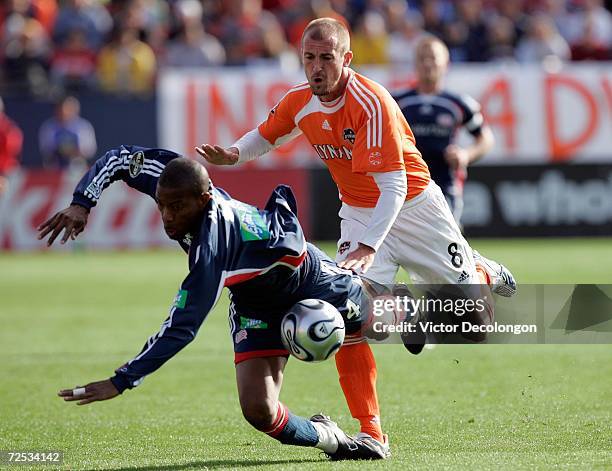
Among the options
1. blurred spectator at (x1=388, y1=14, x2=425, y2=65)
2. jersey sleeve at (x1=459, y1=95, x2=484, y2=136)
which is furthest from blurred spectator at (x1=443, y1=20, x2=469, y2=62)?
jersey sleeve at (x1=459, y1=95, x2=484, y2=136)

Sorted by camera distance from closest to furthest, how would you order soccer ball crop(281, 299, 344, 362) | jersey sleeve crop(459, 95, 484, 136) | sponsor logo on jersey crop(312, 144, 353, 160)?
soccer ball crop(281, 299, 344, 362)
sponsor logo on jersey crop(312, 144, 353, 160)
jersey sleeve crop(459, 95, 484, 136)

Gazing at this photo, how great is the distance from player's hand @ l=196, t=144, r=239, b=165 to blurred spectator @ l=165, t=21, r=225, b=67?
1478 cm

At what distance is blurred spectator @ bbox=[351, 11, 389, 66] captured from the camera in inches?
866

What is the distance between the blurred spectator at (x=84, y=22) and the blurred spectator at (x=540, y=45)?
816 cm

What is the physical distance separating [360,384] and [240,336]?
784 mm

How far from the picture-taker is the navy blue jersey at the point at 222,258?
5312mm

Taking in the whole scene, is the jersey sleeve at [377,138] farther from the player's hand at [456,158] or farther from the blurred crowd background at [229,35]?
the blurred crowd background at [229,35]

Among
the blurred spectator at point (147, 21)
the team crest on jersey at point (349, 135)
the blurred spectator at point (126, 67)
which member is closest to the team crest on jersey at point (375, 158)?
the team crest on jersey at point (349, 135)

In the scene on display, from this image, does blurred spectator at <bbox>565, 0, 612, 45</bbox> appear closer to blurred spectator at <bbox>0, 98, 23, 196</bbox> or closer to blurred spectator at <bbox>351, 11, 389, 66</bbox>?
blurred spectator at <bbox>351, 11, 389, 66</bbox>

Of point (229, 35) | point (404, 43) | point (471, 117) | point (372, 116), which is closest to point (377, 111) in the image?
point (372, 116)

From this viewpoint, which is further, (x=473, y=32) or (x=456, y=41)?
(x=473, y=32)

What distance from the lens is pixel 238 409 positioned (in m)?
7.95

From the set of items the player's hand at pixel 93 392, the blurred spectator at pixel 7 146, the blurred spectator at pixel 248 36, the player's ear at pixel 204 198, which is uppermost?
the blurred spectator at pixel 248 36

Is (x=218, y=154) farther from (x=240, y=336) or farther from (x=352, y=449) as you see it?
(x=352, y=449)
